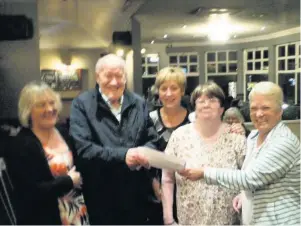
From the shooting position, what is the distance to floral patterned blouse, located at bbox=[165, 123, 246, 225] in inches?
52.2

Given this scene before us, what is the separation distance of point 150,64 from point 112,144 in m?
0.48

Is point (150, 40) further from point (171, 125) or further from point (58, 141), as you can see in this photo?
point (58, 141)

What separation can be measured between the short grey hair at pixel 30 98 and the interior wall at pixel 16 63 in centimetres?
5

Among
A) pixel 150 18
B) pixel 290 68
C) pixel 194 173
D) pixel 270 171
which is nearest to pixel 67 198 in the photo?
pixel 194 173

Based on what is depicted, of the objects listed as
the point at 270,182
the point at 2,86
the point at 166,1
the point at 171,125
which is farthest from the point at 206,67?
the point at 2,86

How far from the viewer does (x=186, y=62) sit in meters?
1.66

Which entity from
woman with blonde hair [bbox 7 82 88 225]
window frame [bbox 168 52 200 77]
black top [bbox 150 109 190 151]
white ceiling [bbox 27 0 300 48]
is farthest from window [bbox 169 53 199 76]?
woman with blonde hair [bbox 7 82 88 225]

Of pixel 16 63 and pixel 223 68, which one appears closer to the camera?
pixel 16 63

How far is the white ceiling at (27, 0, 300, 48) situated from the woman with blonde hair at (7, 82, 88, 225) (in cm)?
29

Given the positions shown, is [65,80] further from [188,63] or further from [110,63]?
[188,63]

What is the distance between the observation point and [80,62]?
1436 millimetres

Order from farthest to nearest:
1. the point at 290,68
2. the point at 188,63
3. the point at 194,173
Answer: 1. the point at 290,68
2. the point at 188,63
3. the point at 194,173

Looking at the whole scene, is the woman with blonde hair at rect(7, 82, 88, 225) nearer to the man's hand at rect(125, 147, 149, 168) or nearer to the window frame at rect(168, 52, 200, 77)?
the man's hand at rect(125, 147, 149, 168)

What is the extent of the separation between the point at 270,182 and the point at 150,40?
2.73 feet
